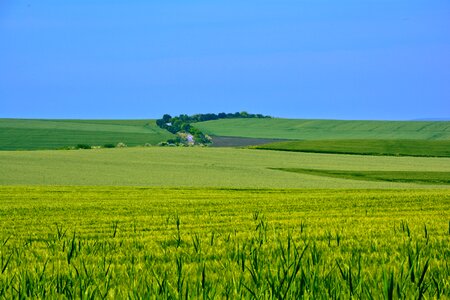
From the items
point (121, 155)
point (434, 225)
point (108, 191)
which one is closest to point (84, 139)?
point (121, 155)

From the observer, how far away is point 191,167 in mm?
42719

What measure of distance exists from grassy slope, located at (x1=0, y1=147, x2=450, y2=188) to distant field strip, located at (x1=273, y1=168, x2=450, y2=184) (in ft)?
6.79

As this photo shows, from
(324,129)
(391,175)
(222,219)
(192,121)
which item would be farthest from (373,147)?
(192,121)

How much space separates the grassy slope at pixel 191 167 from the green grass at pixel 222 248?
585 centimetres

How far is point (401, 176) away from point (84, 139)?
140 ft

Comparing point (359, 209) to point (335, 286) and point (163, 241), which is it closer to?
point (163, 241)

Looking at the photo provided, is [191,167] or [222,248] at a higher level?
[222,248]

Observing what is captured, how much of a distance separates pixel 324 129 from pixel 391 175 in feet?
190

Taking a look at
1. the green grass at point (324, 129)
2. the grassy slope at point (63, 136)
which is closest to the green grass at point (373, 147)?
the grassy slope at point (63, 136)

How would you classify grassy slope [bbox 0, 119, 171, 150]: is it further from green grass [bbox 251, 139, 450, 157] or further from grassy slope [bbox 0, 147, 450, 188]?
green grass [bbox 251, 139, 450, 157]

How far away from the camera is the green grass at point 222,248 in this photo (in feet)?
14.0

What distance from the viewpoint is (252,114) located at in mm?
117562

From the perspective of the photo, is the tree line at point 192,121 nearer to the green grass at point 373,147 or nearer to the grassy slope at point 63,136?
the grassy slope at point 63,136

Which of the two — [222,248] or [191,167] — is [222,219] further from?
[191,167]
